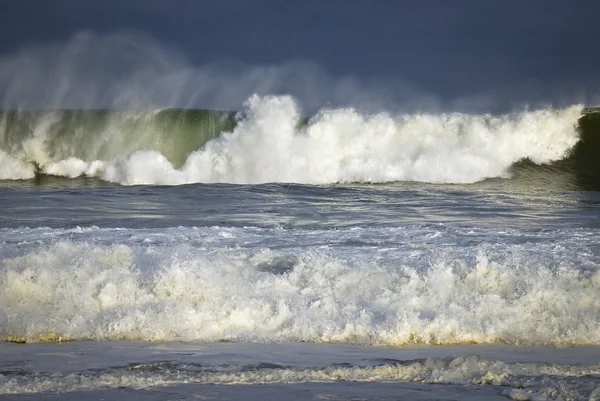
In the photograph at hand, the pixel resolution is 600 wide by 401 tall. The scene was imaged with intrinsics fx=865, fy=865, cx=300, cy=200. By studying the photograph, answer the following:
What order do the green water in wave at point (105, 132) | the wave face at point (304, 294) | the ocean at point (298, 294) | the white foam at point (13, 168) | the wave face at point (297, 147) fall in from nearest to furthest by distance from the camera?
1. the ocean at point (298, 294)
2. the wave face at point (304, 294)
3. the wave face at point (297, 147)
4. the white foam at point (13, 168)
5. the green water in wave at point (105, 132)

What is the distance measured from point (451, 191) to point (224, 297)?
11064 millimetres

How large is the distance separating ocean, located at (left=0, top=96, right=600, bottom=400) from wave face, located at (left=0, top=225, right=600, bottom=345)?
0.7 inches

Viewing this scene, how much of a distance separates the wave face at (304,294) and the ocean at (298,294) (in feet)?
0.06

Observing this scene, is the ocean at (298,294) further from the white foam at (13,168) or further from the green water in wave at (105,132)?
the green water in wave at (105,132)

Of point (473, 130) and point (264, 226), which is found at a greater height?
point (473, 130)

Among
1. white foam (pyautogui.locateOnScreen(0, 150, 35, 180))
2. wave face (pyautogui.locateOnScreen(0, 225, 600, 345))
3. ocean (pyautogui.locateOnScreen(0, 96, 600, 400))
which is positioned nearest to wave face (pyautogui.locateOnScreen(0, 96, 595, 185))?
white foam (pyautogui.locateOnScreen(0, 150, 35, 180))

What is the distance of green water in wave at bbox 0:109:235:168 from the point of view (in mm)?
23406

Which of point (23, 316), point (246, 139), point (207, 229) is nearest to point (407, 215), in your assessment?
point (207, 229)

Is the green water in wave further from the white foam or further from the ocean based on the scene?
the ocean

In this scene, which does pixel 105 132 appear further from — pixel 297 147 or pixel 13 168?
pixel 297 147

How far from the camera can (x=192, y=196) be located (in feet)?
51.7

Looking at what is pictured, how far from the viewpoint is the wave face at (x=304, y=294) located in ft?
21.3

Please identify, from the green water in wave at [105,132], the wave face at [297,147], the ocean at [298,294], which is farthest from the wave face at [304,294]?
the green water in wave at [105,132]

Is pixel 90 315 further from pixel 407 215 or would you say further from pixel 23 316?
pixel 407 215
